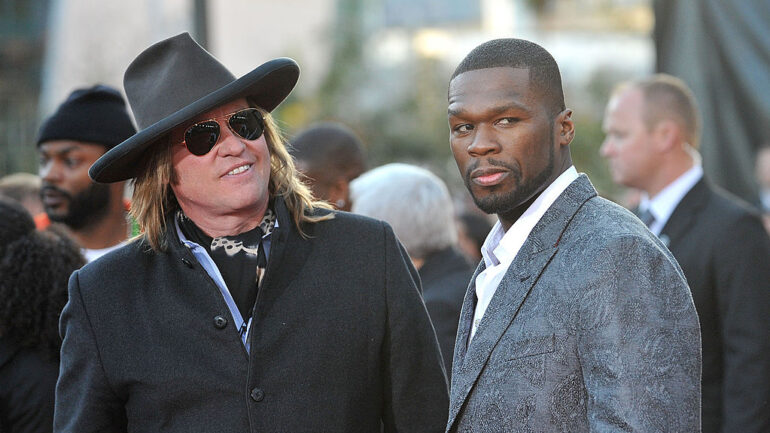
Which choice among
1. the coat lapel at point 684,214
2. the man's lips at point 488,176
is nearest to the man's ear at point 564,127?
the man's lips at point 488,176

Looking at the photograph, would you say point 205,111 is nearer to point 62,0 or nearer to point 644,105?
point 644,105

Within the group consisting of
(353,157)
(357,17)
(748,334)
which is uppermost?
(353,157)

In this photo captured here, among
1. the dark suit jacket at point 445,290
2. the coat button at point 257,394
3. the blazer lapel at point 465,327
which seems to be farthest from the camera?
the dark suit jacket at point 445,290

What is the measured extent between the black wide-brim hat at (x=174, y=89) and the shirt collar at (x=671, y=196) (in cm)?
248

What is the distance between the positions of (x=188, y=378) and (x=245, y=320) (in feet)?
0.84

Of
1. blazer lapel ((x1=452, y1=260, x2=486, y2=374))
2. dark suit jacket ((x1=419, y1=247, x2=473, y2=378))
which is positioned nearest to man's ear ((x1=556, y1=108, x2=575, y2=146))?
blazer lapel ((x1=452, y1=260, x2=486, y2=374))

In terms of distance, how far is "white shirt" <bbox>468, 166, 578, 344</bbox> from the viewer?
2.57 metres

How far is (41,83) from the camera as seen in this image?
787 inches

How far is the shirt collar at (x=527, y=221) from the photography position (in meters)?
2.57

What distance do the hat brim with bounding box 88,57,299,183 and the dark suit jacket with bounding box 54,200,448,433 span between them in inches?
10.2

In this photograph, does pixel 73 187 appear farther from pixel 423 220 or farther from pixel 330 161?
pixel 423 220

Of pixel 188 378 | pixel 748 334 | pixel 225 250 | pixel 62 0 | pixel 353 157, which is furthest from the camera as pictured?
pixel 62 0

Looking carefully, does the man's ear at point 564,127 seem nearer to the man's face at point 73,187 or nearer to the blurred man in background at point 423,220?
the blurred man in background at point 423,220

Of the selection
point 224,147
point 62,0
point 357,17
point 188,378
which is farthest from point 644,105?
point 357,17
